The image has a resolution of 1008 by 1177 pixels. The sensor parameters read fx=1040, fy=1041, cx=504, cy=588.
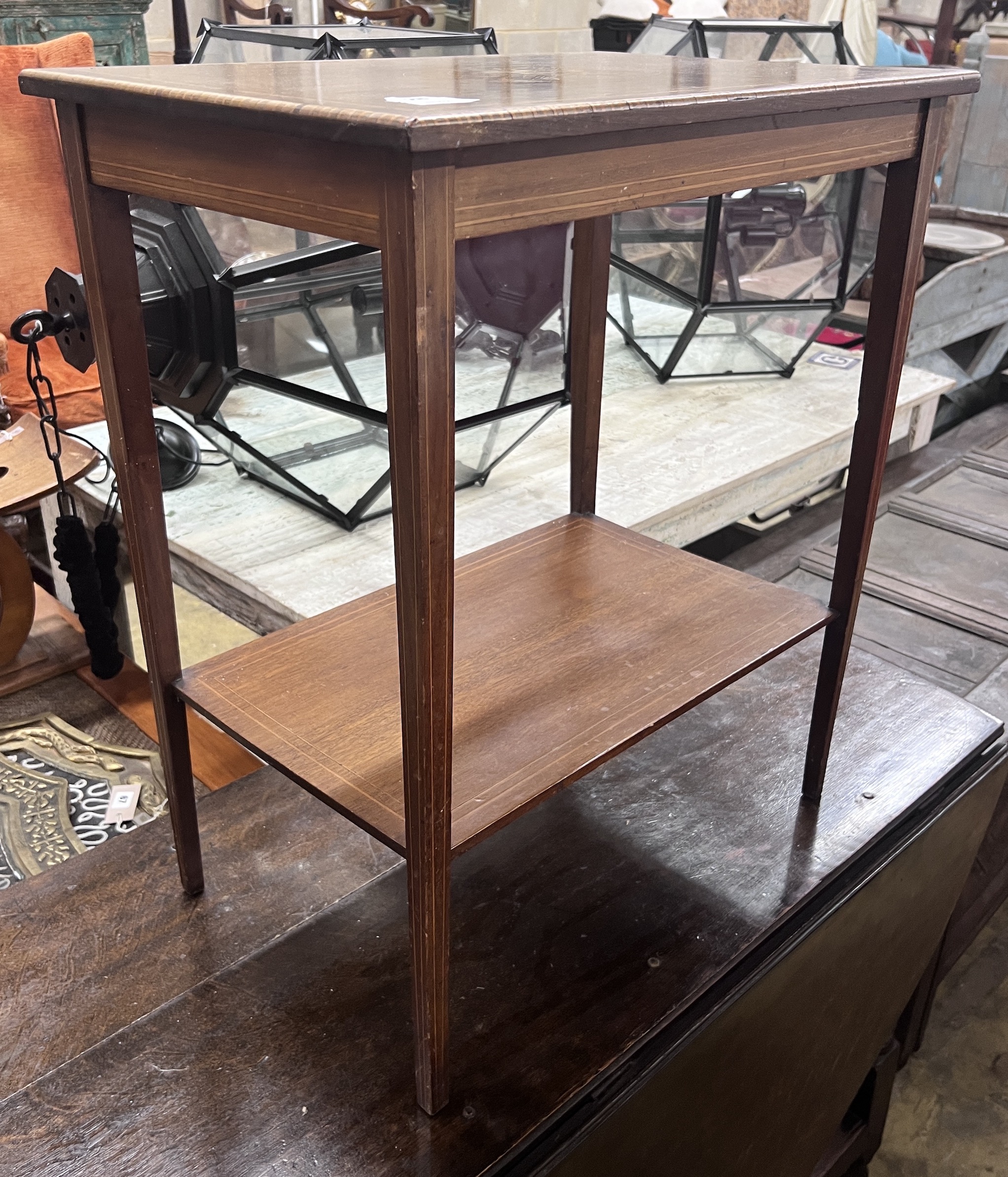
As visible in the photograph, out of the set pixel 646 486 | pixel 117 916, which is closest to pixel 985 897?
pixel 646 486

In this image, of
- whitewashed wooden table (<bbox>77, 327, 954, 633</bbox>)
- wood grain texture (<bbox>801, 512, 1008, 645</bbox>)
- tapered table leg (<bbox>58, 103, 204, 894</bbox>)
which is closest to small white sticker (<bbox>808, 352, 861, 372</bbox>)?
whitewashed wooden table (<bbox>77, 327, 954, 633</bbox>)

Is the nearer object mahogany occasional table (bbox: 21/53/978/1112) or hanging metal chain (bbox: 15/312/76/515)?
mahogany occasional table (bbox: 21/53/978/1112)

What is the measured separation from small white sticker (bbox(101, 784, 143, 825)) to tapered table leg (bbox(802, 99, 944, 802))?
1.05 m

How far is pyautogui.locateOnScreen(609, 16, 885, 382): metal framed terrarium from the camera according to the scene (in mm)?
2148

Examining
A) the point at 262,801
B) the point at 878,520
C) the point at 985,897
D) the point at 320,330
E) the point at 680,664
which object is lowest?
the point at 985,897

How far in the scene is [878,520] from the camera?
211 centimetres

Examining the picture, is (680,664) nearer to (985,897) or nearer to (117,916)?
(117,916)

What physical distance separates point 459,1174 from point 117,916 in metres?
0.42

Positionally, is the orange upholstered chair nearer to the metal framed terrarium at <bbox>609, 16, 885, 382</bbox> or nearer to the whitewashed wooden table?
the whitewashed wooden table

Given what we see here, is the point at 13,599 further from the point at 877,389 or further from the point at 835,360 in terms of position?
the point at 835,360

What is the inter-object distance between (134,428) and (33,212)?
1.90 metres

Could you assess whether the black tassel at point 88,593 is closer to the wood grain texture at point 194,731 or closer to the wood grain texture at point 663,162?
the wood grain texture at point 194,731

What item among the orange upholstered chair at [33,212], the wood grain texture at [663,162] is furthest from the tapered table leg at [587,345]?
the orange upholstered chair at [33,212]

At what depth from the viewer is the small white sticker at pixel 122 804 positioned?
5.27 ft
